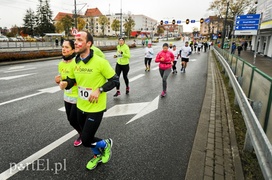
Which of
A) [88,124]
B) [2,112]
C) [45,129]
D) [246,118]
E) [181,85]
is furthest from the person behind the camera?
[181,85]

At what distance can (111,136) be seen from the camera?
4.38 meters

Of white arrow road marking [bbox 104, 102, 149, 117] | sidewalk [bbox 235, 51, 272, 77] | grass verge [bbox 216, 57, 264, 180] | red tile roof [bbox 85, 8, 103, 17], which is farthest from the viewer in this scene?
red tile roof [bbox 85, 8, 103, 17]

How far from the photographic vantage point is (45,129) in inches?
182

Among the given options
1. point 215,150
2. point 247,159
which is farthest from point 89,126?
point 247,159

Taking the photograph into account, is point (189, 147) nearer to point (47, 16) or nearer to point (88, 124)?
point (88, 124)

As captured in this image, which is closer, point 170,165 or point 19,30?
point 170,165

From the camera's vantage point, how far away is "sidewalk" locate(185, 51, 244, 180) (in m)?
3.14

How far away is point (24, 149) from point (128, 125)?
222cm

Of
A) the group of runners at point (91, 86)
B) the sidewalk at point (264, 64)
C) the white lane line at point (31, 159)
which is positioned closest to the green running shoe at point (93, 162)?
the group of runners at point (91, 86)

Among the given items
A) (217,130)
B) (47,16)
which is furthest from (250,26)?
(47,16)

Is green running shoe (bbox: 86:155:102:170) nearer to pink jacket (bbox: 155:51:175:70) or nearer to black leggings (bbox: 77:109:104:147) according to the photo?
black leggings (bbox: 77:109:104:147)

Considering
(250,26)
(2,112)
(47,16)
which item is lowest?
(2,112)

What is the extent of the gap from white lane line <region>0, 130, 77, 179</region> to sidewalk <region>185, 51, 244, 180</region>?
96.2 inches

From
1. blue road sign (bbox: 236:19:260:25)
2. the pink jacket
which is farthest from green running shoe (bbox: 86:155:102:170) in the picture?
blue road sign (bbox: 236:19:260:25)
